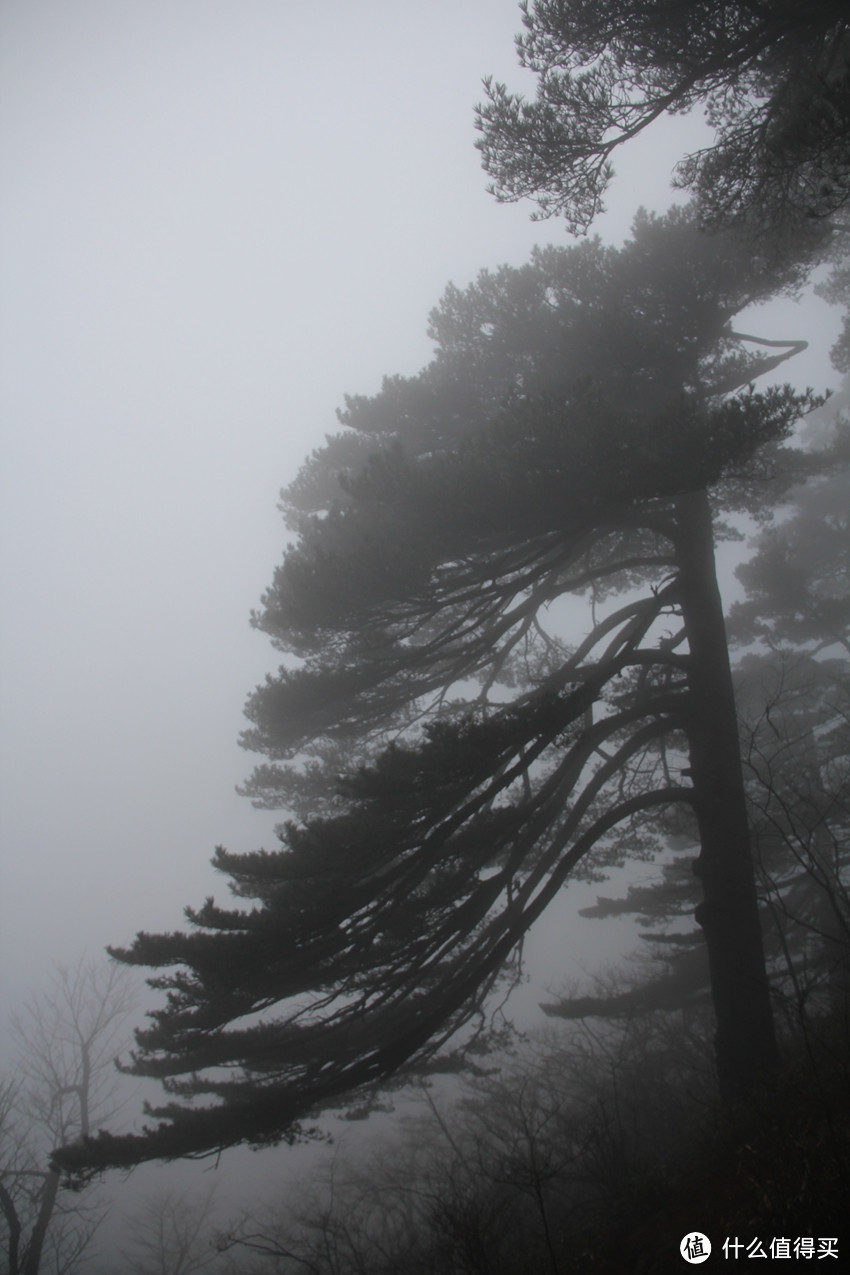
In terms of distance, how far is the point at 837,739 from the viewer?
12492mm

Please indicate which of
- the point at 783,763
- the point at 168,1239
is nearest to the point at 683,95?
the point at 783,763

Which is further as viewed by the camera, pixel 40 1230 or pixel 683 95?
pixel 40 1230

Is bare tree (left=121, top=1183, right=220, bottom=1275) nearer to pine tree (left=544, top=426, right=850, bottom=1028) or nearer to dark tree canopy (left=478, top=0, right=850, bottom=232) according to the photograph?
pine tree (left=544, top=426, right=850, bottom=1028)

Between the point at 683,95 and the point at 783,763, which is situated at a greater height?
the point at 683,95

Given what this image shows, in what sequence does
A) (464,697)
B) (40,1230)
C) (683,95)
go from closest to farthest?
1. (683,95)
2. (464,697)
3. (40,1230)

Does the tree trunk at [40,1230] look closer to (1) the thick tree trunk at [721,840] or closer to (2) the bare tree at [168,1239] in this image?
(2) the bare tree at [168,1239]

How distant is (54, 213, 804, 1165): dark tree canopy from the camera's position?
16.9 ft

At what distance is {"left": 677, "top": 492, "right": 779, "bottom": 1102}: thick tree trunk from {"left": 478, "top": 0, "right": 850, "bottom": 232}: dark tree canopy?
134 inches

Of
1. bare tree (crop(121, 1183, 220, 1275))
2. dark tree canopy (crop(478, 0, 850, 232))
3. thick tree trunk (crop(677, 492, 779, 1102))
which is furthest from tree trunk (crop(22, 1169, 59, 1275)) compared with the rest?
dark tree canopy (crop(478, 0, 850, 232))

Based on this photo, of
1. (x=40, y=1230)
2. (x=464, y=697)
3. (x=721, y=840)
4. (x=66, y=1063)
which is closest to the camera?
(x=721, y=840)

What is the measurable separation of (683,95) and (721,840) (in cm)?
718

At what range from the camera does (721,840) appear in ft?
22.8

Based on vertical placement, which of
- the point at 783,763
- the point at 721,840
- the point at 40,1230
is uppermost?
the point at 783,763

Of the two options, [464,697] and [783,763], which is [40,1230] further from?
[783,763]
